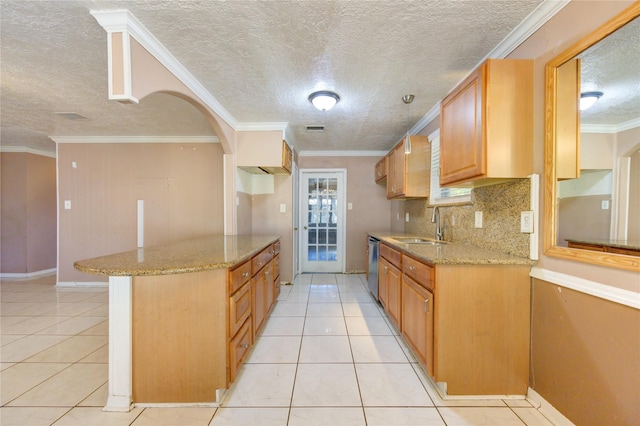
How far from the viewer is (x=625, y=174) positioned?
3.51 feet

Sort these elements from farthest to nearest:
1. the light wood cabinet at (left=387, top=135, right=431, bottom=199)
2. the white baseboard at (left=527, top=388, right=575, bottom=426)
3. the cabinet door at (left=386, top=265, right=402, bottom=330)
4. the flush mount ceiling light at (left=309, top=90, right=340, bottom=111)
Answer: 1. the light wood cabinet at (left=387, top=135, right=431, bottom=199)
2. the flush mount ceiling light at (left=309, top=90, right=340, bottom=111)
3. the cabinet door at (left=386, top=265, right=402, bottom=330)
4. the white baseboard at (left=527, top=388, right=575, bottom=426)

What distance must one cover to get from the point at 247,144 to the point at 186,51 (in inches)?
59.0

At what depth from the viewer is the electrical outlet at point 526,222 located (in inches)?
58.3

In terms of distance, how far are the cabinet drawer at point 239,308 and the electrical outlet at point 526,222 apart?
1893 millimetres

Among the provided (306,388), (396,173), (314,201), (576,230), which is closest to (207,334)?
(306,388)

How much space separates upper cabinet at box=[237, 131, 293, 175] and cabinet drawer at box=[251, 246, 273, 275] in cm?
117

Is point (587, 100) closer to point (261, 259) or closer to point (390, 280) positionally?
point (390, 280)

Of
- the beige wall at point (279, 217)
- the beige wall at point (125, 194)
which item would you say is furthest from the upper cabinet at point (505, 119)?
the beige wall at point (125, 194)

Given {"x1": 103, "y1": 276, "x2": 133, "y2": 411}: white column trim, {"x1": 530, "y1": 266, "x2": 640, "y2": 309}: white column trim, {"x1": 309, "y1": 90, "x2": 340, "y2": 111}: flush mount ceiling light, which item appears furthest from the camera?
{"x1": 309, "y1": 90, "x2": 340, "y2": 111}: flush mount ceiling light

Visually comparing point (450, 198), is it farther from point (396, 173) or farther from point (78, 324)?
point (78, 324)

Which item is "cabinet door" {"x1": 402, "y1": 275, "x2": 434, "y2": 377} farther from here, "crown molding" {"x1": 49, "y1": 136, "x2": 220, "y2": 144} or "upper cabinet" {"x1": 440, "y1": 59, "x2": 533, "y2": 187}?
"crown molding" {"x1": 49, "y1": 136, "x2": 220, "y2": 144}

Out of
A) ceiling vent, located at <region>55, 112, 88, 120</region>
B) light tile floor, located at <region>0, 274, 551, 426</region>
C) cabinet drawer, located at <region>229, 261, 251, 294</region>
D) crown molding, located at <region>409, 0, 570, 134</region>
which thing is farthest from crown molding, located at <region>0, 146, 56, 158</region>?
crown molding, located at <region>409, 0, 570, 134</region>

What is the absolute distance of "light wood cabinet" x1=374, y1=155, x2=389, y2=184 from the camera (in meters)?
3.85

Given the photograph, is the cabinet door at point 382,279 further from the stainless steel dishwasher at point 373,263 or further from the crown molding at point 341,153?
the crown molding at point 341,153
